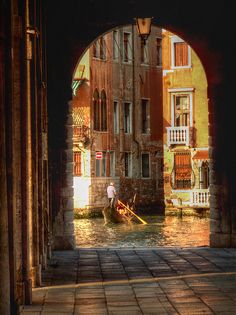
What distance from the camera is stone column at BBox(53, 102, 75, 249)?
17844 mm

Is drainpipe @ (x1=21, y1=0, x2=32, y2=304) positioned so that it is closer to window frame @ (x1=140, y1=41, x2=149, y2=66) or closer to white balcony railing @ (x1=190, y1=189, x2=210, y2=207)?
white balcony railing @ (x1=190, y1=189, x2=210, y2=207)

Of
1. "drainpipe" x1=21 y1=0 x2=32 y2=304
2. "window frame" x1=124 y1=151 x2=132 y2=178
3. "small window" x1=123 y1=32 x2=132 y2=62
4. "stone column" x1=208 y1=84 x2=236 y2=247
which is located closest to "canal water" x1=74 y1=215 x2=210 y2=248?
"stone column" x1=208 y1=84 x2=236 y2=247

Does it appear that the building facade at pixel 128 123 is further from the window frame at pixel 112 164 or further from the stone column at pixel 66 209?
the stone column at pixel 66 209

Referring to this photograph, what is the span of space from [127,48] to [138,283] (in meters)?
36.5

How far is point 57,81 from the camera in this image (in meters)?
18.3

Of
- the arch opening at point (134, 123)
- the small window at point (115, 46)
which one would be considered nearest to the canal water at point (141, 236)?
the arch opening at point (134, 123)

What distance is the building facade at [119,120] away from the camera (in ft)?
141

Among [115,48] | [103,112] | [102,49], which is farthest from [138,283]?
[115,48]

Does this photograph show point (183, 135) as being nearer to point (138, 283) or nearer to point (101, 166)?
point (101, 166)

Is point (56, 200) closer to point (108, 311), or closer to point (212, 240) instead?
point (212, 240)

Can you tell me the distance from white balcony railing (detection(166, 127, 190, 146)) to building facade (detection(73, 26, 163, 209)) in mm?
3323

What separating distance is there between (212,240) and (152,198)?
102 feet

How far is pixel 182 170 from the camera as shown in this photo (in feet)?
144

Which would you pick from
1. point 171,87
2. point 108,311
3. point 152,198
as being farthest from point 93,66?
point 108,311
